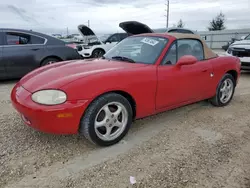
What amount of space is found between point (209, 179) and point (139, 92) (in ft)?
4.19

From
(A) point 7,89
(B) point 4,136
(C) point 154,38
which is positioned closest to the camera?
(B) point 4,136

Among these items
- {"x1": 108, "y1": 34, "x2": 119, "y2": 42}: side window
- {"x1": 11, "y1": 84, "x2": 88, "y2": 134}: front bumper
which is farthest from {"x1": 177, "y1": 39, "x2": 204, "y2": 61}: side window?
{"x1": 108, "y1": 34, "x2": 119, "y2": 42}: side window

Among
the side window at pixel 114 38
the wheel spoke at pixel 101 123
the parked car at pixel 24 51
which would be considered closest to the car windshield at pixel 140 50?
the wheel spoke at pixel 101 123

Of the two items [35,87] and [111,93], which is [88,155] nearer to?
[111,93]

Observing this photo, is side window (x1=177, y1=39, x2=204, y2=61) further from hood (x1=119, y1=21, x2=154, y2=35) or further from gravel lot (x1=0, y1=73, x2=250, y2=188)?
hood (x1=119, y1=21, x2=154, y2=35)

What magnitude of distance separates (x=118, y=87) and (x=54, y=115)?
789 mm

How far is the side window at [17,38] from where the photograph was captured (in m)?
6.35

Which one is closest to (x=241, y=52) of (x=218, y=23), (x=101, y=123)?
(x=101, y=123)

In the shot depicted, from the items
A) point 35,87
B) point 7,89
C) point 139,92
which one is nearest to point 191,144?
point 139,92

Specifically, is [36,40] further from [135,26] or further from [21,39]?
[135,26]

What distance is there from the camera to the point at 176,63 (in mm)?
3594

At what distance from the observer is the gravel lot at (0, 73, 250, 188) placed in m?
2.38

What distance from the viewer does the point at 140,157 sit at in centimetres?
280

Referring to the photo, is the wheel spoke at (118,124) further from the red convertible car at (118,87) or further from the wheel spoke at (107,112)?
the wheel spoke at (107,112)
